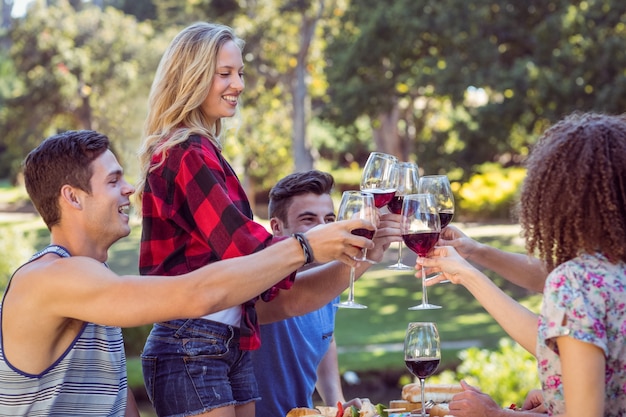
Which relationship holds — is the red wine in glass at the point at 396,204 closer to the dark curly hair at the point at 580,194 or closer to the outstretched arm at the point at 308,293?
the outstretched arm at the point at 308,293

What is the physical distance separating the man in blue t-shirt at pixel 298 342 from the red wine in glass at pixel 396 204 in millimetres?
969

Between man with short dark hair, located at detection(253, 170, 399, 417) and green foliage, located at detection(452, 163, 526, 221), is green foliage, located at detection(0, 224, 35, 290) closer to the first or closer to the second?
green foliage, located at detection(452, 163, 526, 221)

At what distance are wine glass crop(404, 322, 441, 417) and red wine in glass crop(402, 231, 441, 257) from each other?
0.93 feet

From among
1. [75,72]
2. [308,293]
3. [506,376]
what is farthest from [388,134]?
[308,293]

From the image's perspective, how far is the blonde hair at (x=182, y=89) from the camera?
313cm

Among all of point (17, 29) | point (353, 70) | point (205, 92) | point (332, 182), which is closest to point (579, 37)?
point (353, 70)

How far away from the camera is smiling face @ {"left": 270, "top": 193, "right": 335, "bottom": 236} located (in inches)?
166

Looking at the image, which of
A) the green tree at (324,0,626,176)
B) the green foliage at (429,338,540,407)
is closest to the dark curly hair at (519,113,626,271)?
the green foliage at (429,338,540,407)

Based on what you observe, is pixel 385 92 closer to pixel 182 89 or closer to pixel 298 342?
pixel 298 342

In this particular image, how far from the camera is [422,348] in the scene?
3102 mm

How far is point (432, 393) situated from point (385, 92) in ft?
49.3

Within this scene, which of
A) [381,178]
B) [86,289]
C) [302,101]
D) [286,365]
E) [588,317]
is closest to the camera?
[588,317]

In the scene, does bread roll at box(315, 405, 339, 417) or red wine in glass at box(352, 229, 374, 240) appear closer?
red wine in glass at box(352, 229, 374, 240)

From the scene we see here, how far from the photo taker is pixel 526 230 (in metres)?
2.57
